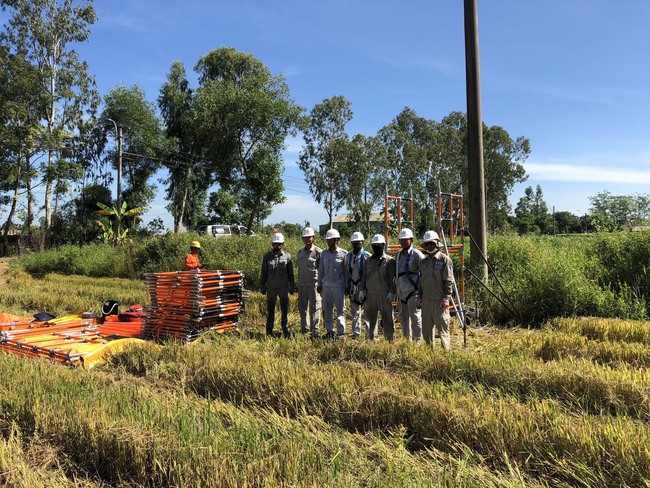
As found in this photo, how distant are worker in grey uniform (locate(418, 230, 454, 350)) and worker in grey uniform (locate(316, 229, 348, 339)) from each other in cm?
159

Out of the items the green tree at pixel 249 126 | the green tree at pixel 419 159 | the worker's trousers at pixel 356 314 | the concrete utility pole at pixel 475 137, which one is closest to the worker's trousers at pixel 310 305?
the worker's trousers at pixel 356 314

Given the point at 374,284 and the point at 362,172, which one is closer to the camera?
the point at 374,284

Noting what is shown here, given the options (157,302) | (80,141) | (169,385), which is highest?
(80,141)

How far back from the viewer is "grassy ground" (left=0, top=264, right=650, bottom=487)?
3.13 m

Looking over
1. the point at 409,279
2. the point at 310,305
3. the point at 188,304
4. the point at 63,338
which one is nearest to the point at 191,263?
the point at 188,304

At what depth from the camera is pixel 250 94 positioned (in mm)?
28047

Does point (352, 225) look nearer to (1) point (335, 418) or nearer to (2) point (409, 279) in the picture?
(2) point (409, 279)

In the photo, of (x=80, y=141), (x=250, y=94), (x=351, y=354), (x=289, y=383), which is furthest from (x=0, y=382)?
(x=80, y=141)

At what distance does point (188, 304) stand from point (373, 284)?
314 centimetres

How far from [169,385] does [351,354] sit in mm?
2243

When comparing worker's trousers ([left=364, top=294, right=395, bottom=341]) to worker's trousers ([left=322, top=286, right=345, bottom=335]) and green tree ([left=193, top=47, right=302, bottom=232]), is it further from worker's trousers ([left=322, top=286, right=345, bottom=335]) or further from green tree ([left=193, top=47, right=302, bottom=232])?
green tree ([left=193, top=47, right=302, bottom=232])

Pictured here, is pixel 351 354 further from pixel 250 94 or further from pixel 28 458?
pixel 250 94

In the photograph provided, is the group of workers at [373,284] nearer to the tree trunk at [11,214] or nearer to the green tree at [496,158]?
the tree trunk at [11,214]

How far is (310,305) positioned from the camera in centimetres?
825
